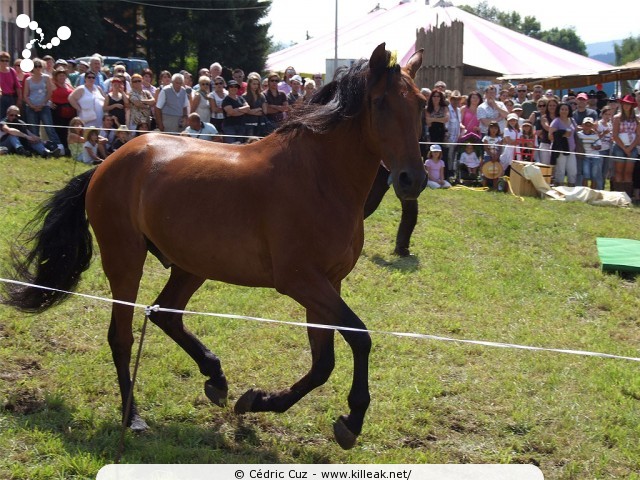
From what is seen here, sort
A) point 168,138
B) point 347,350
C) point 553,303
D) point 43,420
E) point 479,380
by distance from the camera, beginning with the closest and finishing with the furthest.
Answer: point 43,420 → point 168,138 → point 479,380 → point 347,350 → point 553,303

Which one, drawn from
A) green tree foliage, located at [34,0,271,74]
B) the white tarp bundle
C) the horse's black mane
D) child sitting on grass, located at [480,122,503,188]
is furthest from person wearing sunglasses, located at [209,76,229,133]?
green tree foliage, located at [34,0,271,74]

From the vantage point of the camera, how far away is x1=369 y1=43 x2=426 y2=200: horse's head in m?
4.31

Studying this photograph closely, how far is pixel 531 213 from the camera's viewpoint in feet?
39.4

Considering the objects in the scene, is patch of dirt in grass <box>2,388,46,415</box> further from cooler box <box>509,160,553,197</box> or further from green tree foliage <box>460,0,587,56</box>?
green tree foliage <box>460,0,587,56</box>

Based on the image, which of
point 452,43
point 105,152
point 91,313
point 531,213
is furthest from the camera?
point 452,43

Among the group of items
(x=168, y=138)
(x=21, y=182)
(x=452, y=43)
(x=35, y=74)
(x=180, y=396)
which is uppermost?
(x=452, y=43)

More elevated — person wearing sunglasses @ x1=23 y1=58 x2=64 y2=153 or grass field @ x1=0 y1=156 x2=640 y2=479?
person wearing sunglasses @ x1=23 y1=58 x2=64 y2=153

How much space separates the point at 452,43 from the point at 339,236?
62.6ft

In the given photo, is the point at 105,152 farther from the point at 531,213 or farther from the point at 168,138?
the point at 168,138

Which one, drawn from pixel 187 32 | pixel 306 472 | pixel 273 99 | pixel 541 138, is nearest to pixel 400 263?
pixel 306 472

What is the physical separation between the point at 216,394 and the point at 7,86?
378 inches

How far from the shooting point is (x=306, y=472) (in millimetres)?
4293

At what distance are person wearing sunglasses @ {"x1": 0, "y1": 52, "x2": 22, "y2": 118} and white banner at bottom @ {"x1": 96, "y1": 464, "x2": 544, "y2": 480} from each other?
10.4m

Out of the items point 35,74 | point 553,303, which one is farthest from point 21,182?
point 553,303
